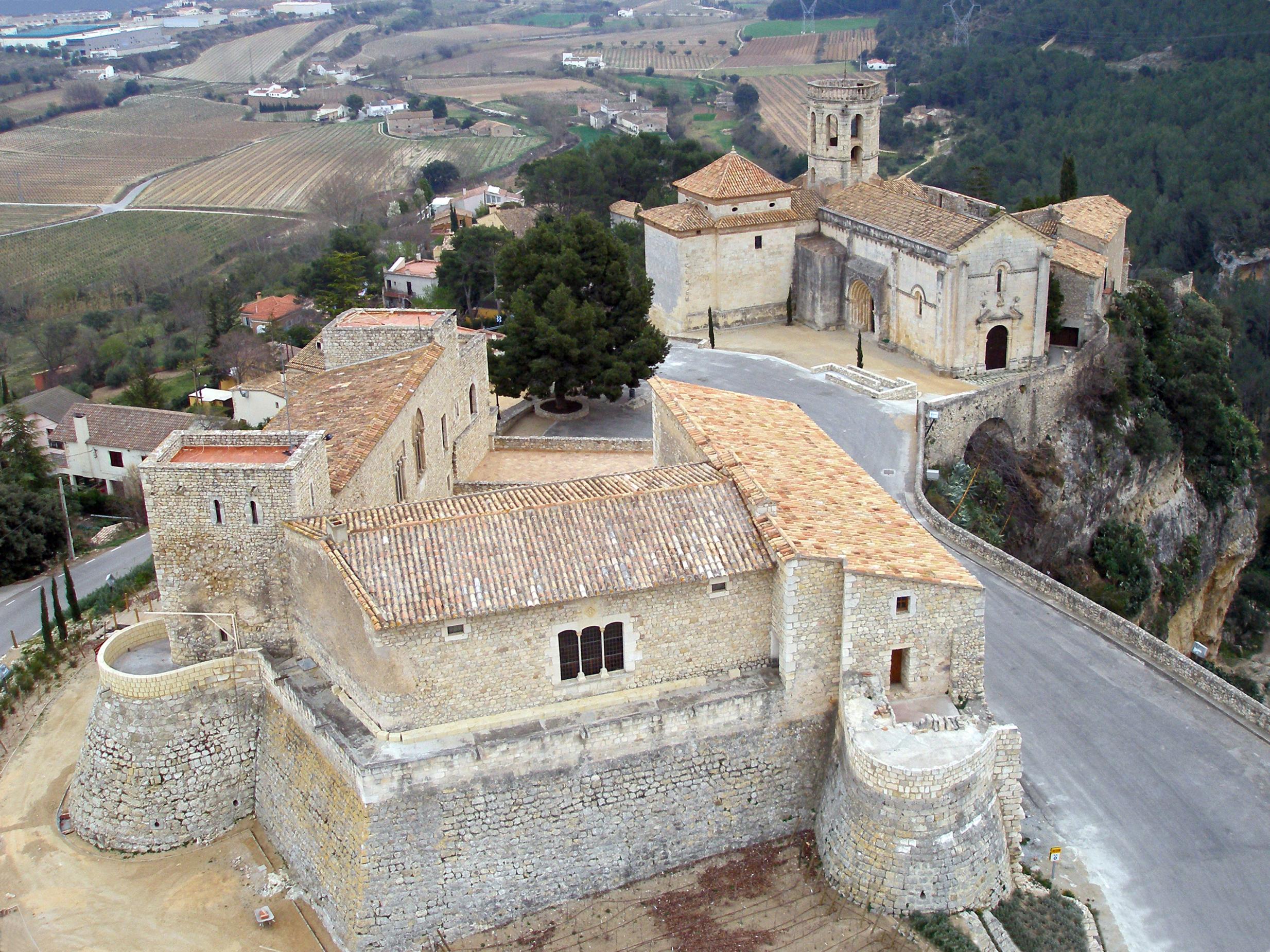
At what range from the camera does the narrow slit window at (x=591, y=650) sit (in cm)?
2056

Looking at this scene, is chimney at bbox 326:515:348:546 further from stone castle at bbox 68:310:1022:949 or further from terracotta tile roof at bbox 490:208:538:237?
terracotta tile roof at bbox 490:208:538:237

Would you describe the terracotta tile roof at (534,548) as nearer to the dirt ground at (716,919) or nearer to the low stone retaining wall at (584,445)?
the dirt ground at (716,919)

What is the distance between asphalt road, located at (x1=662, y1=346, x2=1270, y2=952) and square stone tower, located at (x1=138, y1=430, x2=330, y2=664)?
516 inches

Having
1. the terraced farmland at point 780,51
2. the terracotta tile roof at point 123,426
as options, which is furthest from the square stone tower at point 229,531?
the terraced farmland at point 780,51

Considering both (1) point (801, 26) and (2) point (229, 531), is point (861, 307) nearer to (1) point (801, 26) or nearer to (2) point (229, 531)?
(2) point (229, 531)

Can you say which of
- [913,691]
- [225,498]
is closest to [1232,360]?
[913,691]

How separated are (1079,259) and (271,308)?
39.5m

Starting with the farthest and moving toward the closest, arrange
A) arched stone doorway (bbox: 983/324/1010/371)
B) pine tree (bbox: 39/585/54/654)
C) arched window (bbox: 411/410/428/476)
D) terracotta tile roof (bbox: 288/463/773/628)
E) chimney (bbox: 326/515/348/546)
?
arched stone doorway (bbox: 983/324/1010/371) → arched window (bbox: 411/410/428/476) → pine tree (bbox: 39/585/54/654) → chimney (bbox: 326/515/348/546) → terracotta tile roof (bbox: 288/463/773/628)

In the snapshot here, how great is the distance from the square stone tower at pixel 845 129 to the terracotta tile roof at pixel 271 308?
28.7 m

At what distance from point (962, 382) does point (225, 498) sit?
2672 cm

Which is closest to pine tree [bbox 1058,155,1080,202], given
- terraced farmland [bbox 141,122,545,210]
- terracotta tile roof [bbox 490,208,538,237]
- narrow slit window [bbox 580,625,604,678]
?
terracotta tile roof [bbox 490,208,538,237]

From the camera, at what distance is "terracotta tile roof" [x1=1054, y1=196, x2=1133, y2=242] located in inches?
1860

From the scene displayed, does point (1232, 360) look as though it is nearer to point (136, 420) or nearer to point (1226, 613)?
point (1226, 613)

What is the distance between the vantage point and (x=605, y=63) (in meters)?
176
